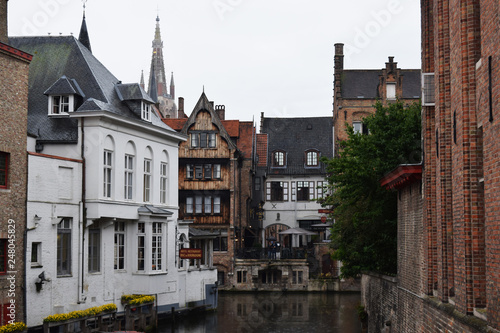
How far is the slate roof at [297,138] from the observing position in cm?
6500

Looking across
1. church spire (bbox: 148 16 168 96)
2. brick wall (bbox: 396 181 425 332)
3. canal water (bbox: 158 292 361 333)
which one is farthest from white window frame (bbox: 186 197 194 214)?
church spire (bbox: 148 16 168 96)

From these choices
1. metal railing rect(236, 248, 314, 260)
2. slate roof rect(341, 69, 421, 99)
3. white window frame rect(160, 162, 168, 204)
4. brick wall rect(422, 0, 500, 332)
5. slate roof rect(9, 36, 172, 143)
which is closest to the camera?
brick wall rect(422, 0, 500, 332)

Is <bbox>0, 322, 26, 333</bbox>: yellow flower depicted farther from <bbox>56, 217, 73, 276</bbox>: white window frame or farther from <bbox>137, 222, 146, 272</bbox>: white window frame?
<bbox>137, 222, 146, 272</bbox>: white window frame

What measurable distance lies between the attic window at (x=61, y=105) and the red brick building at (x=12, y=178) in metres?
5.24

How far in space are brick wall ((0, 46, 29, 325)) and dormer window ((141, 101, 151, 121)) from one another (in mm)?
9045

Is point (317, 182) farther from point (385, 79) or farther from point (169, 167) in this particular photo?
point (169, 167)

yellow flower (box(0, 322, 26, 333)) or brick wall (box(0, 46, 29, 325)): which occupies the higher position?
brick wall (box(0, 46, 29, 325))

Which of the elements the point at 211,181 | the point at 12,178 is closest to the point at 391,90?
the point at 211,181

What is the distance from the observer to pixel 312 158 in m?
65.0

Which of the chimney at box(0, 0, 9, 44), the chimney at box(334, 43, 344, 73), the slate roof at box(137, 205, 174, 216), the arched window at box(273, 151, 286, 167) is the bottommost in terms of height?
the slate roof at box(137, 205, 174, 216)

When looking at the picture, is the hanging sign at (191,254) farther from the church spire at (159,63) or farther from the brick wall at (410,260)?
the church spire at (159,63)

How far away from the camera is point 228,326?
3219cm

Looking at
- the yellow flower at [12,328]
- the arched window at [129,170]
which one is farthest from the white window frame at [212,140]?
the yellow flower at [12,328]

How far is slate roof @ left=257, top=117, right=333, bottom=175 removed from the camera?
65.0m
